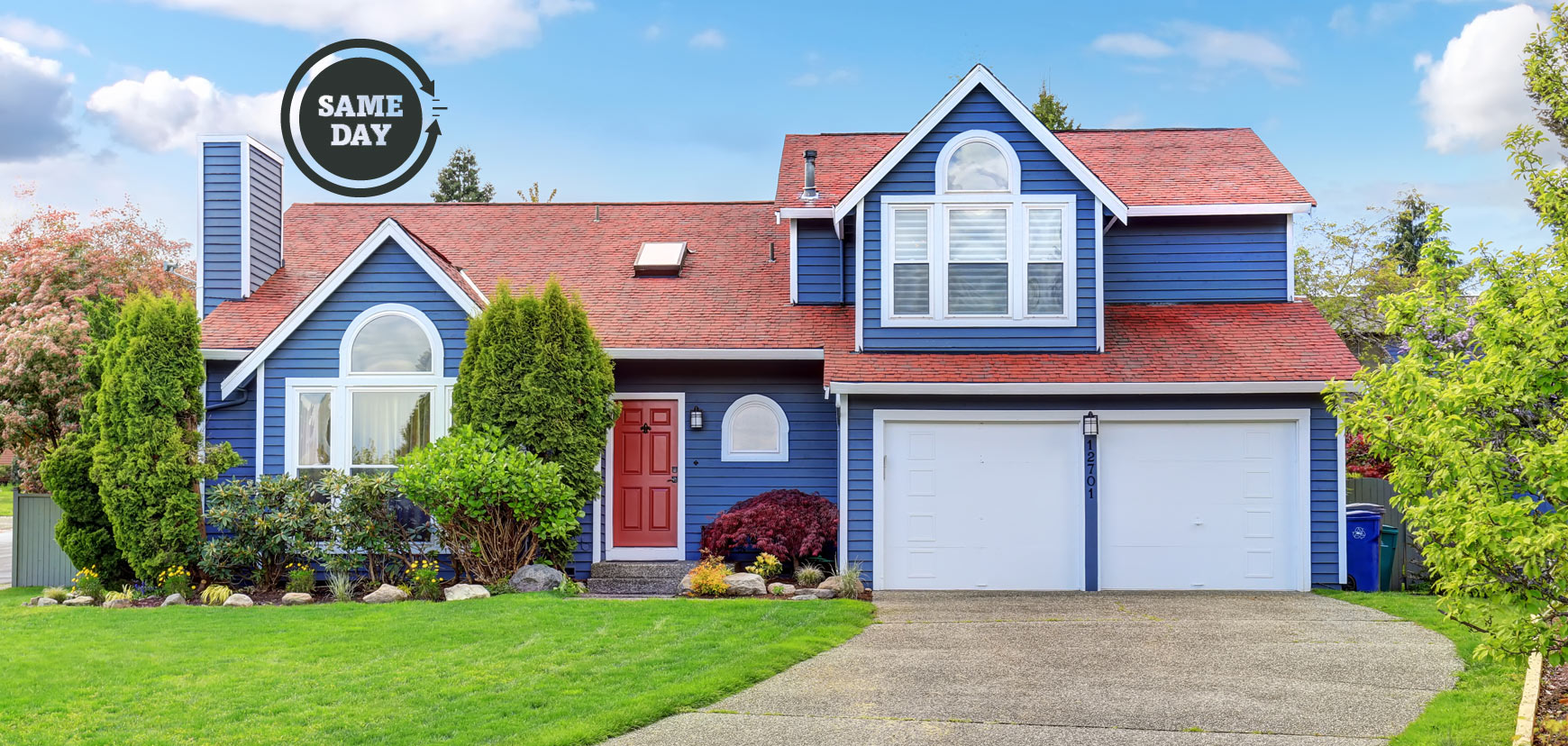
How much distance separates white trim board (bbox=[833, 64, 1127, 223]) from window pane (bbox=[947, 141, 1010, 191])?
0.43 m

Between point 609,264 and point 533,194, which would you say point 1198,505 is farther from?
point 533,194

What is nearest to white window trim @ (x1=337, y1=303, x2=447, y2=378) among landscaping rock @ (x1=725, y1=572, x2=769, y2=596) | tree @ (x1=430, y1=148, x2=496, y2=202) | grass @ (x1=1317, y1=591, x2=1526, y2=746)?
landscaping rock @ (x1=725, y1=572, x2=769, y2=596)

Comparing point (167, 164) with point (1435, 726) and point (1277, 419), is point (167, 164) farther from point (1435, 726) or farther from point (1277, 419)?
point (1435, 726)

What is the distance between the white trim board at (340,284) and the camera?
40.1ft

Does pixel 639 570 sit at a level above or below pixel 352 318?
below

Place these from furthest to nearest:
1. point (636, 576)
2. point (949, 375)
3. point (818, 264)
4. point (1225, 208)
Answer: point (818, 264)
point (1225, 208)
point (636, 576)
point (949, 375)

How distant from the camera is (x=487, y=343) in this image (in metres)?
11.7

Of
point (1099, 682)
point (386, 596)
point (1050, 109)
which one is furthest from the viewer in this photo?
point (1050, 109)

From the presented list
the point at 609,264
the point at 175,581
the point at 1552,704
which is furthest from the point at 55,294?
the point at 1552,704

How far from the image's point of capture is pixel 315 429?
1244 centimetres

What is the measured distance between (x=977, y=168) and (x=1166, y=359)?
9.54ft

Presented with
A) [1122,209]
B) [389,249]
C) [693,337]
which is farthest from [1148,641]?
[389,249]

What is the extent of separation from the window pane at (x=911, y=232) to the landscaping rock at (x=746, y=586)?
3.93 metres

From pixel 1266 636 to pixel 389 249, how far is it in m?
9.56
